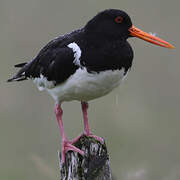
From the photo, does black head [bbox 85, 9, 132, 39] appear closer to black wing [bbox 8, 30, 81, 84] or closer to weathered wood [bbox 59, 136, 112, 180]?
black wing [bbox 8, 30, 81, 84]

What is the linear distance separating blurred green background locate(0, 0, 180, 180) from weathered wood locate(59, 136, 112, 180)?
2064 mm

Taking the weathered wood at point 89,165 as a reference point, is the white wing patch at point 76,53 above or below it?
above

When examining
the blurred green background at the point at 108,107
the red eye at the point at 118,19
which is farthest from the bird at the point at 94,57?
the blurred green background at the point at 108,107

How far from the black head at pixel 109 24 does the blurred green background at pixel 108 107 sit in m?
2.44

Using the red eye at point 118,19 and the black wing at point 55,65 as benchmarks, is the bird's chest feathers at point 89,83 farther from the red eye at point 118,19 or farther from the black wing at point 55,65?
the red eye at point 118,19

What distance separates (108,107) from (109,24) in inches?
117

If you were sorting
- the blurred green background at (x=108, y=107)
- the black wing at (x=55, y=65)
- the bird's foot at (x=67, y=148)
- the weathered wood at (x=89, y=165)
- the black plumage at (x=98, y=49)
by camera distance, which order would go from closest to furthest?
the weathered wood at (x=89, y=165)
the bird's foot at (x=67, y=148)
the black plumage at (x=98, y=49)
the black wing at (x=55, y=65)
the blurred green background at (x=108, y=107)

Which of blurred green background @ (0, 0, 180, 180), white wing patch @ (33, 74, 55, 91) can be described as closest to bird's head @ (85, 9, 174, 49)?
white wing patch @ (33, 74, 55, 91)

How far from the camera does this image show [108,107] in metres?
9.96

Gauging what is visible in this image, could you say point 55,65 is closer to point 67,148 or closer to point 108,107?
point 67,148

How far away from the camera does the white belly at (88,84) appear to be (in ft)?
23.2

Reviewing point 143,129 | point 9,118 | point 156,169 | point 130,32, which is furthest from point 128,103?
point 130,32

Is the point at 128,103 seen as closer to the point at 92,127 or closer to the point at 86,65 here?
the point at 92,127

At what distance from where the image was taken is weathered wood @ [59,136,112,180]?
6.54 metres
